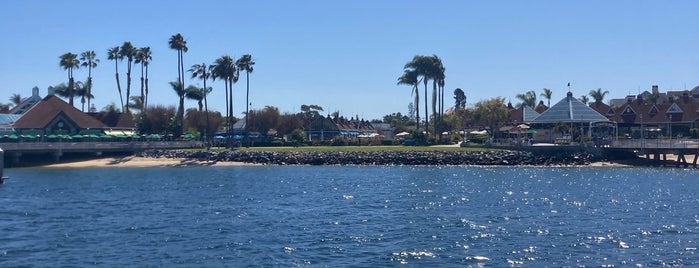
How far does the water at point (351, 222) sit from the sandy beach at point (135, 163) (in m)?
18.4

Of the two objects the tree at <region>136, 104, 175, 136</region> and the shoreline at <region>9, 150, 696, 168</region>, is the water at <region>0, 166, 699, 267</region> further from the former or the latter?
the tree at <region>136, 104, 175, 136</region>

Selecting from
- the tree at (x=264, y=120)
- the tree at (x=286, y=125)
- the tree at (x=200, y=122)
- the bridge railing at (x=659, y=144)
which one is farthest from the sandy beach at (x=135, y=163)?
the bridge railing at (x=659, y=144)

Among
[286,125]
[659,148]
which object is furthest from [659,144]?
[286,125]

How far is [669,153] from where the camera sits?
78.9m

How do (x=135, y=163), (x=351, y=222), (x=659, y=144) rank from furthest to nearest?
(x=135, y=163) → (x=659, y=144) → (x=351, y=222)

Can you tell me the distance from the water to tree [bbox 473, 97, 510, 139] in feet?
191

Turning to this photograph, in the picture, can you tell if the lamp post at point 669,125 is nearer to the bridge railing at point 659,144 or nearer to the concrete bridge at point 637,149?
the concrete bridge at point 637,149

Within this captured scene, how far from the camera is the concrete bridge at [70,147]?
3041 inches

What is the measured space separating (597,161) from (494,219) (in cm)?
4646

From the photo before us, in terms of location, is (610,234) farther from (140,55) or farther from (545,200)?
(140,55)

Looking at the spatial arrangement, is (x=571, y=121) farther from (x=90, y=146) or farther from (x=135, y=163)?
(x=90, y=146)

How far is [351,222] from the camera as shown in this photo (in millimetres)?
35156

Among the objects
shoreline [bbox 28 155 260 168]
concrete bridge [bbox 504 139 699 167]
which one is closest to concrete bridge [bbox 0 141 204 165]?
shoreline [bbox 28 155 260 168]

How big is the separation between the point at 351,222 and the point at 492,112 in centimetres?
8779
